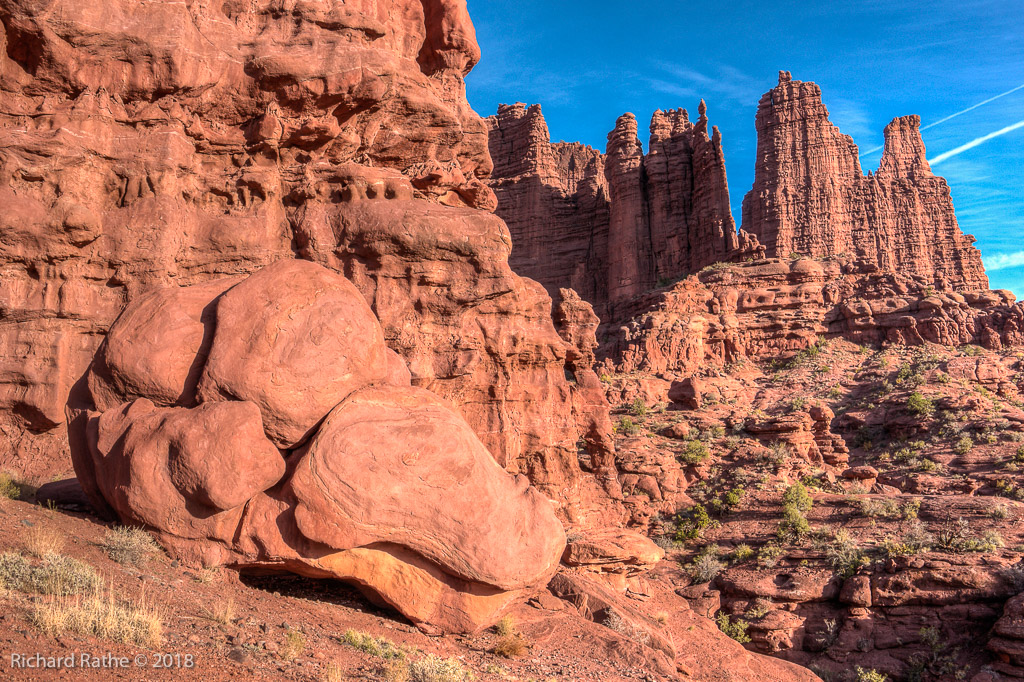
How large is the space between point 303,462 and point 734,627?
16.7m

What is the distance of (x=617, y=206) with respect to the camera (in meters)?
71.6

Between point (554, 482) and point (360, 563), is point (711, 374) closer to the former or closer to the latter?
point (554, 482)

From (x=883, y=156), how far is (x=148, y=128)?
2869 inches

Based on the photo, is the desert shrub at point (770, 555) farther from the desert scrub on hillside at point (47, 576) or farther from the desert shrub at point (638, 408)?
the desert scrub on hillside at point (47, 576)

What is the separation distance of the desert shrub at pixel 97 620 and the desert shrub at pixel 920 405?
122 ft

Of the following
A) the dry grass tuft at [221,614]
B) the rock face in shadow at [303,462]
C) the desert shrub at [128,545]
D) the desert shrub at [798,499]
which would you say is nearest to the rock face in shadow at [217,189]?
the rock face in shadow at [303,462]

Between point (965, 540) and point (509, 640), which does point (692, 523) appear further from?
point (509, 640)

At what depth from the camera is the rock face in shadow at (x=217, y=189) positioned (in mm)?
11492

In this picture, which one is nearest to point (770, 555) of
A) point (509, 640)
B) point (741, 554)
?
point (741, 554)

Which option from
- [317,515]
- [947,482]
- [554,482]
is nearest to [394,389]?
[317,515]

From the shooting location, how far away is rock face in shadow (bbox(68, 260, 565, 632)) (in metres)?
8.20

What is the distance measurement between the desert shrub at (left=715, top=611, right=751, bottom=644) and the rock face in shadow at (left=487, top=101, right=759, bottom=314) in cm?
4470

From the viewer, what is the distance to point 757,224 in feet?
210

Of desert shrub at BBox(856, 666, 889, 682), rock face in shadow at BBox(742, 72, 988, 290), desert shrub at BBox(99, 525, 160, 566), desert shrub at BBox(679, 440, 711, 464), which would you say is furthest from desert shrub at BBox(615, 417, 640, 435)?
rock face in shadow at BBox(742, 72, 988, 290)
